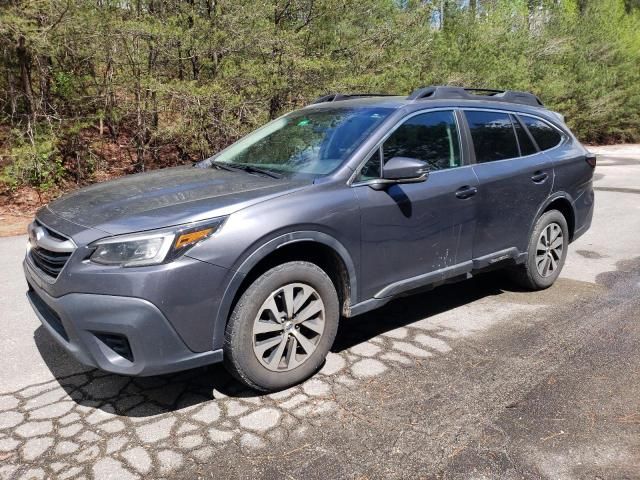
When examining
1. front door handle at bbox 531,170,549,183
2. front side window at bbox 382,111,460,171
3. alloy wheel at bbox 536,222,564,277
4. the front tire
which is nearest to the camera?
the front tire

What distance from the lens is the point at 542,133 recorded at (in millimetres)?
5113

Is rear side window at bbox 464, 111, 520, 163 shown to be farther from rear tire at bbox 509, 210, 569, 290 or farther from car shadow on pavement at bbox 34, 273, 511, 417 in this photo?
car shadow on pavement at bbox 34, 273, 511, 417

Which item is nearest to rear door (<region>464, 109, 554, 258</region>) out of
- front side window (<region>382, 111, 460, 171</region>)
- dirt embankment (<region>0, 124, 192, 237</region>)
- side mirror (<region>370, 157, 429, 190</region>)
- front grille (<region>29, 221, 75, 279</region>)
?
front side window (<region>382, 111, 460, 171</region>)

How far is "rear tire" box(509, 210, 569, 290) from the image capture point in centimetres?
491

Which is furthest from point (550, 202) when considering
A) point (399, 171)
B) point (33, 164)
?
point (33, 164)

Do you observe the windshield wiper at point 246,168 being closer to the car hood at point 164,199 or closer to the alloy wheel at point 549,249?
the car hood at point 164,199

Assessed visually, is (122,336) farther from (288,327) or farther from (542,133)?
(542,133)

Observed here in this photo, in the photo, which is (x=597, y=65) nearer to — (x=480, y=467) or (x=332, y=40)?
(x=332, y=40)

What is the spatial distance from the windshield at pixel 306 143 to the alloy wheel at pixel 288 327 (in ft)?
2.64

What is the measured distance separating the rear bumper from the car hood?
15.6 inches

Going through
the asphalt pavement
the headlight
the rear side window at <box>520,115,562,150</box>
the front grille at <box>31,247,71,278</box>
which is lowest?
the asphalt pavement

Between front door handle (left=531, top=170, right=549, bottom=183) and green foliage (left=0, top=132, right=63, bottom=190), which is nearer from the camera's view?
front door handle (left=531, top=170, right=549, bottom=183)

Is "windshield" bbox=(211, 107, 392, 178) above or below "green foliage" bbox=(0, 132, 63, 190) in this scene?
above

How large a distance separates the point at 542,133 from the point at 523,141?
14.9 inches
